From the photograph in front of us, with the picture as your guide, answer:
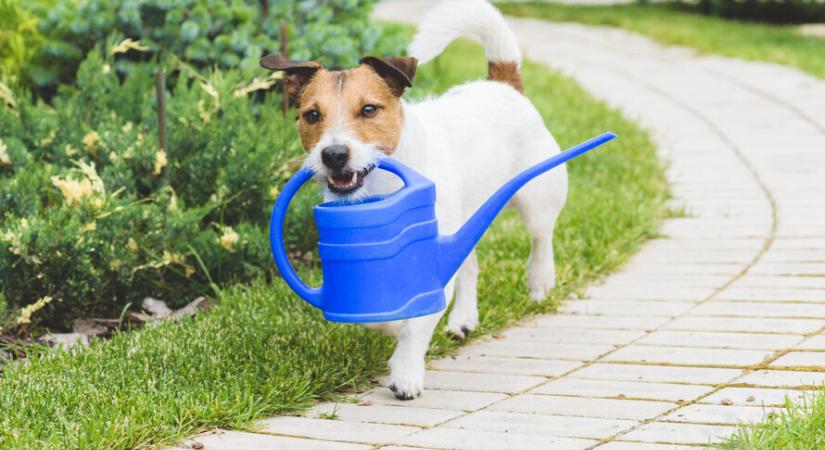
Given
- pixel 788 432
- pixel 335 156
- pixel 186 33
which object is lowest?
pixel 788 432

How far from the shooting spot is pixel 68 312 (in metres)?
5.31

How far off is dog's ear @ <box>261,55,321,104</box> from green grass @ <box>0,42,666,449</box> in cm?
96

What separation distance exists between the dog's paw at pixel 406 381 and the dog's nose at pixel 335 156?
750 mm

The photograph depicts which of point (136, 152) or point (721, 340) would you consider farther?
point (136, 152)

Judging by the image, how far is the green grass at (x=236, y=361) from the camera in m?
3.60

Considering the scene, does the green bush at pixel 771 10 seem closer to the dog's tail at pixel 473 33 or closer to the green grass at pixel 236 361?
the green grass at pixel 236 361

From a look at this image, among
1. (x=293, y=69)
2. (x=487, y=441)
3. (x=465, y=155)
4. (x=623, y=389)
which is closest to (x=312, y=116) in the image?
(x=293, y=69)

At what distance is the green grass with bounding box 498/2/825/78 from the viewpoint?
1295cm

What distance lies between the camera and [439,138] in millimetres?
4605

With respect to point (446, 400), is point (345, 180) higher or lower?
higher

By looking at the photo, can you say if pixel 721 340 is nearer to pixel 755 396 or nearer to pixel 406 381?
pixel 755 396

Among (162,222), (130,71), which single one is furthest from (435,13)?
(130,71)

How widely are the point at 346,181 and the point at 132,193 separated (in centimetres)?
213

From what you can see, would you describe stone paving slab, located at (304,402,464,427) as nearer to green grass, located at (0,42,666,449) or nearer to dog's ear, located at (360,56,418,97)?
green grass, located at (0,42,666,449)
